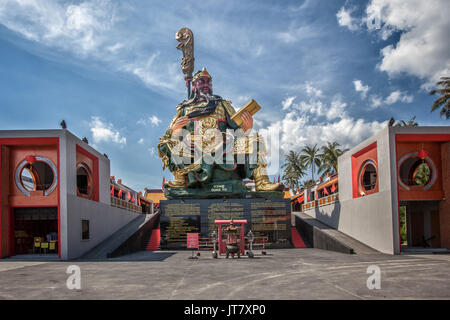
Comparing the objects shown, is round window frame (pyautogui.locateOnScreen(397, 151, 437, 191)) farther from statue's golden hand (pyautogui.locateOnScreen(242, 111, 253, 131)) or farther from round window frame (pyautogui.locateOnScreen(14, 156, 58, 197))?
round window frame (pyautogui.locateOnScreen(14, 156, 58, 197))

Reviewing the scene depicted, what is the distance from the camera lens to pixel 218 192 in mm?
32219

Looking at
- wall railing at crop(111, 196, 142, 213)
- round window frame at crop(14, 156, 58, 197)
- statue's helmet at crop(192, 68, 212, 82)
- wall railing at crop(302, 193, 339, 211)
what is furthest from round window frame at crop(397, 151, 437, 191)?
wall railing at crop(111, 196, 142, 213)

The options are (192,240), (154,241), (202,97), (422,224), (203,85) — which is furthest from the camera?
(203,85)

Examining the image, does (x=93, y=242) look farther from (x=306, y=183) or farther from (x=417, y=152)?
(x=306, y=183)

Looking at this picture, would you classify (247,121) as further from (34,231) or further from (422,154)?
(34,231)

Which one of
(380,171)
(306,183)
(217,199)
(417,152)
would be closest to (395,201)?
(380,171)

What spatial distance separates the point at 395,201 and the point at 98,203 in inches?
747

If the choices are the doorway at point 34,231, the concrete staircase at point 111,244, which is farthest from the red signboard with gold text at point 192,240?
the doorway at point 34,231

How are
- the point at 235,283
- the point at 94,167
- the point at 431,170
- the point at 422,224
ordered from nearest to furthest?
the point at 235,283, the point at 431,170, the point at 422,224, the point at 94,167

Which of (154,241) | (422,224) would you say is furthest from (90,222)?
(422,224)

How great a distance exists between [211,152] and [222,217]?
6.19 m

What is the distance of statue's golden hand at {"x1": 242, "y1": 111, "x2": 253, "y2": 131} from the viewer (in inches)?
1347

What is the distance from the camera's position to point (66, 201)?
21.6 m

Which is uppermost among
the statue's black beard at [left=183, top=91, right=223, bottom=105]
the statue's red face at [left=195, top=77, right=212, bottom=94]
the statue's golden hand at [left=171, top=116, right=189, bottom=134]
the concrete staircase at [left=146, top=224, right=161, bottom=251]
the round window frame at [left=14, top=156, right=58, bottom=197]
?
the statue's red face at [left=195, top=77, right=212, bottom=94]
